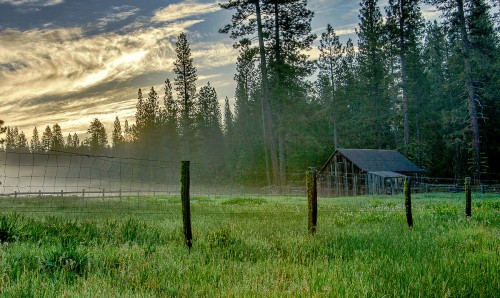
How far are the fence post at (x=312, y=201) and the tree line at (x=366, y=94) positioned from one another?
17.7 meters

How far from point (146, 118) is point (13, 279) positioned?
86178 millimetres

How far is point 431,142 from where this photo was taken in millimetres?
52656

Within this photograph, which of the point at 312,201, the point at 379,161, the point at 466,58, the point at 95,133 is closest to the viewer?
the point at 312,201

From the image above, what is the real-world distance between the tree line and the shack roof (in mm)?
3448

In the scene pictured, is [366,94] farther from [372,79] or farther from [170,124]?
[170,124]

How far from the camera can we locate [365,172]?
43.2 meters

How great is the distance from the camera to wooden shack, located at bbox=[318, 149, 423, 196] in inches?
1613

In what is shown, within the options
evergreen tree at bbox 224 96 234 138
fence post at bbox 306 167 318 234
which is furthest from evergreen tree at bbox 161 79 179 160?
fence post at bbox 306 167 318 234

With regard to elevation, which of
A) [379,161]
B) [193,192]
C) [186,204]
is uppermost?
[379,161]

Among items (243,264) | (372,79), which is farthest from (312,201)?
(372,79)

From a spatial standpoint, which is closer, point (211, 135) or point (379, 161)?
point (379, 161)

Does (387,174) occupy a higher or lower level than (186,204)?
lower

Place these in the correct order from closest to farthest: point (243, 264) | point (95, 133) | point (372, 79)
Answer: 1. point (243, 264)
2. point (372, 79)
3. point (95, 133)

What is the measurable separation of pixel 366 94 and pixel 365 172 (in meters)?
22.9
